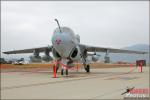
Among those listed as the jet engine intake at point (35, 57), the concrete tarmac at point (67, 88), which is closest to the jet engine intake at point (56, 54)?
the jet engine intake at point (35, 57)

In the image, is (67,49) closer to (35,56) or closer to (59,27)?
(59,27)

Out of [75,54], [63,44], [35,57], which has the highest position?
[63,44]

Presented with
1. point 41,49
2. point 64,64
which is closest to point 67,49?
point 64,64

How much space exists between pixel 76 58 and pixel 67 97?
1822 centimetres

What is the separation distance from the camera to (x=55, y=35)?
85.0ft

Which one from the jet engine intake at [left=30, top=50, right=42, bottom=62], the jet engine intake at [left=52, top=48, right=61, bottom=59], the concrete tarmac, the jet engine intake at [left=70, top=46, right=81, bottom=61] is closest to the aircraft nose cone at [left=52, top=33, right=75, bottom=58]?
the jet engine intake at [left=52, top=48, right=61, bottom=59]

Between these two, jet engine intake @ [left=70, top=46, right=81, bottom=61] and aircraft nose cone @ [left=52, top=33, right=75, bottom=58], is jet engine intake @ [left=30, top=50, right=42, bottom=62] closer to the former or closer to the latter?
jet engine intake @ [left=70, top=46, right=81, bottom=61]

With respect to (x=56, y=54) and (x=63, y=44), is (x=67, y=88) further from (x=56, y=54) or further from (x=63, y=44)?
(x=56, y=54)

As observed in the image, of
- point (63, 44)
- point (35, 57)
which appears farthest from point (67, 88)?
point (35, 57)

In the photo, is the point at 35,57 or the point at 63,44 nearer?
the point at 63,44

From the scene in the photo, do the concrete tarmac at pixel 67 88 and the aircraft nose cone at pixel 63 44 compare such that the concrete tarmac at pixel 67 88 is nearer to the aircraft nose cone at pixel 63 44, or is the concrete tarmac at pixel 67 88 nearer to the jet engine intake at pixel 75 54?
the aircraft nose cone at pixel 63 44

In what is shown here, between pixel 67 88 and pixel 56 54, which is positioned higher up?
pixel 56 54

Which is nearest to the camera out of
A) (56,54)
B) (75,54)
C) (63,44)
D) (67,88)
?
(67,88)

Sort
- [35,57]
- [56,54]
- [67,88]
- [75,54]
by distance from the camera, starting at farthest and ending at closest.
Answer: [35,57], [75,54], [56,54], [67,88]
